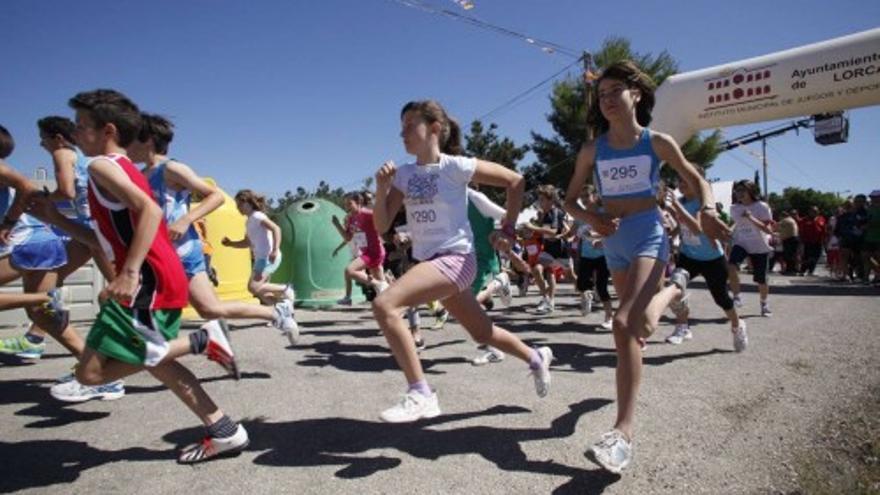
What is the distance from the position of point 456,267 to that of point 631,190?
46.0 inches

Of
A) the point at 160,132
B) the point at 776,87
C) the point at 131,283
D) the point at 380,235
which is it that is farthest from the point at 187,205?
the point at 776,87

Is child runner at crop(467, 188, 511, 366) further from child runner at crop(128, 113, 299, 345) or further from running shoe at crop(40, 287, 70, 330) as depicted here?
running shoe at crop(40, 287, 70, 330)

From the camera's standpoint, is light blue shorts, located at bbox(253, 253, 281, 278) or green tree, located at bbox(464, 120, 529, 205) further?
green tree, located at bbox(464, 120, 529, 205)

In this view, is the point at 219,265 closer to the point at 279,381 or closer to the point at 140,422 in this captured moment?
the point at 279,381

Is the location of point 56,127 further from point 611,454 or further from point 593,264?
point 593,264

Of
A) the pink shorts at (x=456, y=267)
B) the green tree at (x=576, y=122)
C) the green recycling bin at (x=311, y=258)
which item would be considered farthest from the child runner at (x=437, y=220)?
the green tree at (x=576, y=122)

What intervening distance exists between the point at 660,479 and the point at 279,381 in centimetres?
326

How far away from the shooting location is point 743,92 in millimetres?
11961

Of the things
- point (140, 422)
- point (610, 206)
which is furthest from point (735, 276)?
point (140, 422)

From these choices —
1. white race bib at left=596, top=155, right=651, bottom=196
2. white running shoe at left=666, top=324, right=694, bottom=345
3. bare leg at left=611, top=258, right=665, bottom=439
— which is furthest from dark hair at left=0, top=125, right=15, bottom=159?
white running shoe at left=666, top=324, right=694, bottom=345

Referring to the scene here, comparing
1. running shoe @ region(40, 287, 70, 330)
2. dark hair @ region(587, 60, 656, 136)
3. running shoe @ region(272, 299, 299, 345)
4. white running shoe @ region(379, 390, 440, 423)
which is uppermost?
dark hair @ region(587, 60, 656, 136)

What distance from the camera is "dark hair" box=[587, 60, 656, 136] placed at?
3.25 metres

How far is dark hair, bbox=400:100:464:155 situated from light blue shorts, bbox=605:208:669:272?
4.13 feet

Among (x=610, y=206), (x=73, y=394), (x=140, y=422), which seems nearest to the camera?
(x=610, y=206)
